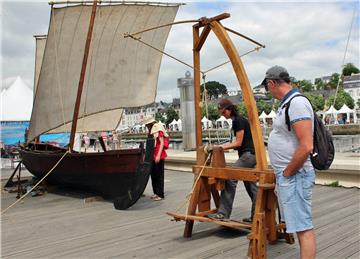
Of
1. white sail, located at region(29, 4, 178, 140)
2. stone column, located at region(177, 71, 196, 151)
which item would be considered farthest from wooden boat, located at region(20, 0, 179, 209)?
stone column, located at region(177, 71, 196, 151)

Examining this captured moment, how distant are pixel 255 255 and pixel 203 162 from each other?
4.62 ft

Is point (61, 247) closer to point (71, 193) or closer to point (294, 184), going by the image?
point (294, 184)

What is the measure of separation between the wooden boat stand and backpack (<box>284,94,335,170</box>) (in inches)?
33.8

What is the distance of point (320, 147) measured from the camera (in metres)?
3.07

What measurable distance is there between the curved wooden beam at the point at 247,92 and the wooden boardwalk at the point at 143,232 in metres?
1.00

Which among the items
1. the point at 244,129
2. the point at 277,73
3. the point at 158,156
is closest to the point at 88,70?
the point at 158,156

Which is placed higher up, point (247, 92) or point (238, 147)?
point (247, 92)

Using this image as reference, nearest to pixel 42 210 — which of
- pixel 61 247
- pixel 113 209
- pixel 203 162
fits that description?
pixel 113 209

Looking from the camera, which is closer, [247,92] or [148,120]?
[247,92]

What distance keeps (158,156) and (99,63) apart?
457 cm

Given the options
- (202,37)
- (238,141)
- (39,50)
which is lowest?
(238,141)

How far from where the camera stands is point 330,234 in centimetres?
464

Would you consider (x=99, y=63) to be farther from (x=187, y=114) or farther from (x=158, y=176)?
(x=187, y=114)

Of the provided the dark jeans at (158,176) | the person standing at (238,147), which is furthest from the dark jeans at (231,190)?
the dark jeans at (158,176)
